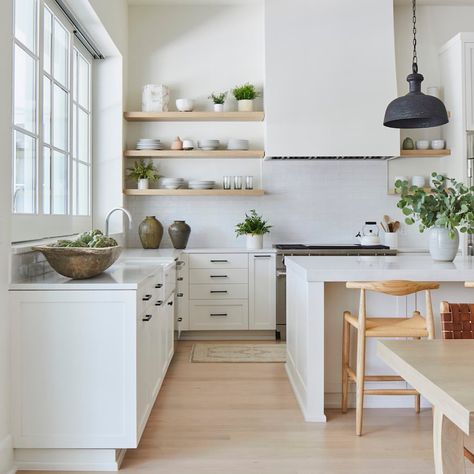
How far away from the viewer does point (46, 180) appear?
365 cm

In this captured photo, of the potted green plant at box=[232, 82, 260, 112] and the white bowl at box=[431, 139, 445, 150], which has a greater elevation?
the potted green plant at box=[232, 82, 260, 112]

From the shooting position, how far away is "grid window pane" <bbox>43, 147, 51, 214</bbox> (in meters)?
3.61

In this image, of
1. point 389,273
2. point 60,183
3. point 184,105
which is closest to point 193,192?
point 184,105

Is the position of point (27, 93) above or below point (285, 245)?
above

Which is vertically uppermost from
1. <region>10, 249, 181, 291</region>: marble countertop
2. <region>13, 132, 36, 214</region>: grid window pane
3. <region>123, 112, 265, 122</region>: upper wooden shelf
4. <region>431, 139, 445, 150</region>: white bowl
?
<region>123, 112, 265, 122</region>: upper wooden shelf

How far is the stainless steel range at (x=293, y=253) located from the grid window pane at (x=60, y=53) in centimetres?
247

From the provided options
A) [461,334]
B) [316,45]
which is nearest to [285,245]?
[316,45]

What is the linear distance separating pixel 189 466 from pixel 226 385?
1284 millimetres

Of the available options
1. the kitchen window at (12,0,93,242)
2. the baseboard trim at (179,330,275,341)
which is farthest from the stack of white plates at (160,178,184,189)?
the baseboard trim at (179,330,275,341)

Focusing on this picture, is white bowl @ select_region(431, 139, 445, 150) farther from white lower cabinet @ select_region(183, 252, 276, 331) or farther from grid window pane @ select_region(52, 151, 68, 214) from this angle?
grid window pane @ select_region(52, 151, 68, 214)

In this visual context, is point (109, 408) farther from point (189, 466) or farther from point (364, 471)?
point (364, 471)

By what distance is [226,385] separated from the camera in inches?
149

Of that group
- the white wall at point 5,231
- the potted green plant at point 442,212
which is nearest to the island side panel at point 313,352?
the potted green plant at point 442,212

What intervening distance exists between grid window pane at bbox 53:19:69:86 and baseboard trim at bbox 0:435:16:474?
8.25 ft
